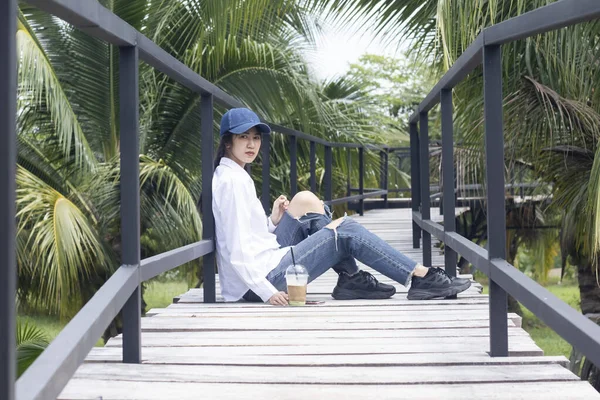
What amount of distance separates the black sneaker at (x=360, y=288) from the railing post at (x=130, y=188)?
165cm

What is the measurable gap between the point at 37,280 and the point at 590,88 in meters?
5.25

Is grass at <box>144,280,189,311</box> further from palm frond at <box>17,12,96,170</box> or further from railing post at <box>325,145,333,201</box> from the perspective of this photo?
palm frond at <box>17,12,96,170</box>

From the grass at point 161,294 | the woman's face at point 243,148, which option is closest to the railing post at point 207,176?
the woman's face at point 243,148

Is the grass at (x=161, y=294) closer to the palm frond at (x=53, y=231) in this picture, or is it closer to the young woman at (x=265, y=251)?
the palm frond at (x=53, y=231)

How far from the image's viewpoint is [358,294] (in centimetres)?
407

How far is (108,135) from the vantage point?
899cm

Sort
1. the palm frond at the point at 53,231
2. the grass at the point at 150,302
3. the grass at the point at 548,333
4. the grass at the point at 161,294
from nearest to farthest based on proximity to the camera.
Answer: the palm frond at the point at 53,231, the grass at the point at 150,302, the grass at the point at 548,333, the grass at the point at 161,294

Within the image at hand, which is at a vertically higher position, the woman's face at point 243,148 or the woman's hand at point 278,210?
the woman's face at point 243,148

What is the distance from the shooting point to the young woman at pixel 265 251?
12.5 ft

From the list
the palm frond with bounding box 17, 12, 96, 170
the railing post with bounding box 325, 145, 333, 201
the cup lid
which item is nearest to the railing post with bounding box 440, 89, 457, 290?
the cup lid

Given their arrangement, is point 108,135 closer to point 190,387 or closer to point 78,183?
point 78,183

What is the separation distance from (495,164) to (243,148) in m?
1.67

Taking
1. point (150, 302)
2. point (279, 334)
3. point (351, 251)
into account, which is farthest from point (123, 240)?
point (150, 302)

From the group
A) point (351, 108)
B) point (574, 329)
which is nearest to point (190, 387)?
point (574, 329)
